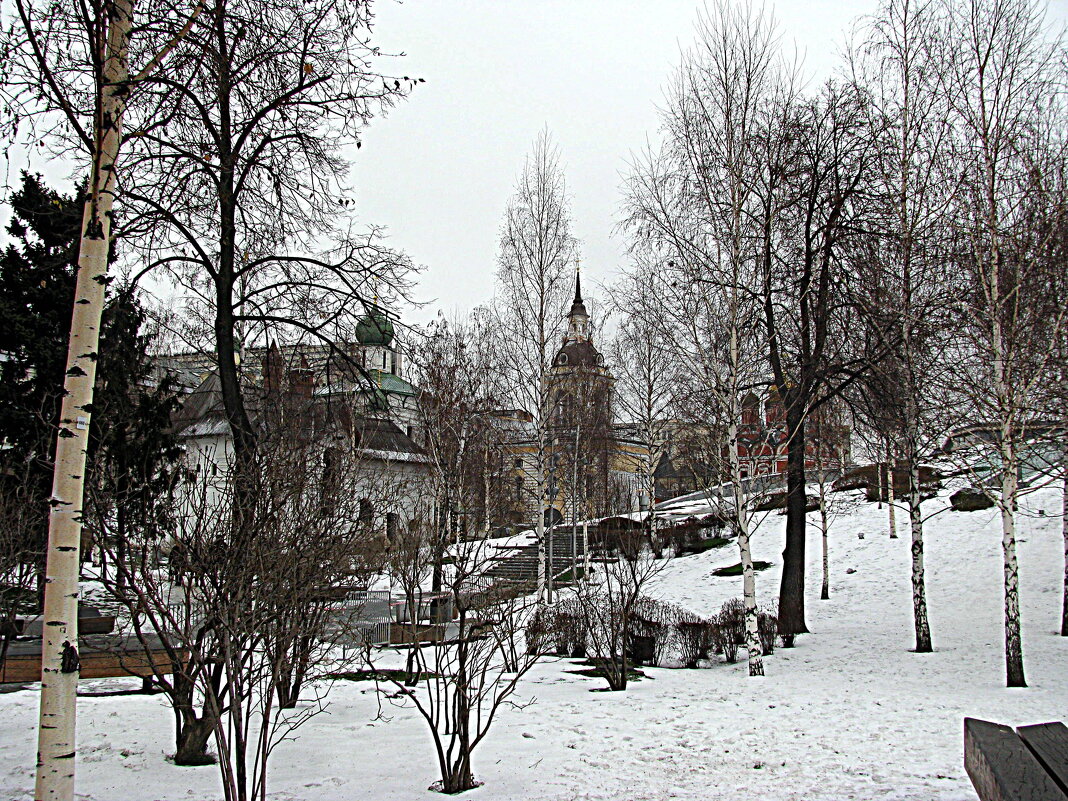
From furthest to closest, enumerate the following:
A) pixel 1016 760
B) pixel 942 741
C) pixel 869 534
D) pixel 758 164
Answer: pixel 869 534, pixel 758 164, pixel 942 741, pixel 1016 760

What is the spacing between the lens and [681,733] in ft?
25.5

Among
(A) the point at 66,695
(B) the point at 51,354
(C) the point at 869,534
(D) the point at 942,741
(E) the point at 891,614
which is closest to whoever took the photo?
(A) the point at 66,695

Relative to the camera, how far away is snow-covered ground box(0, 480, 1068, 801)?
5.86 m

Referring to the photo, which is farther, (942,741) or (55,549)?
(942,741)

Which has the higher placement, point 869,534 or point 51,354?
point 51,354

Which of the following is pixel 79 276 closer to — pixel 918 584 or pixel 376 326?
pixel 376 326

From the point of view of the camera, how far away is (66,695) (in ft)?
11.5

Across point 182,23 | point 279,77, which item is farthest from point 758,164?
point 182,23

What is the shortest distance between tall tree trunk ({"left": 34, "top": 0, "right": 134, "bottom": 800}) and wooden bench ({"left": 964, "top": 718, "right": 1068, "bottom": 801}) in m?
3.85

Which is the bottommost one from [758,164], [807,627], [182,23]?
[807,627]

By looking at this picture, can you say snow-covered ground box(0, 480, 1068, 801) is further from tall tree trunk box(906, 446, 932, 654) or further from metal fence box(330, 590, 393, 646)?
metal fence box(330, 590, 393, 646)

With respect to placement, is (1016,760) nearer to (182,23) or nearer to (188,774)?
(182,23)

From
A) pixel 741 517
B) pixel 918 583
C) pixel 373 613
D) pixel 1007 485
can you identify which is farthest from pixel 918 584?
pixel 373 613

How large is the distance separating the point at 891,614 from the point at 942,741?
1169cm
